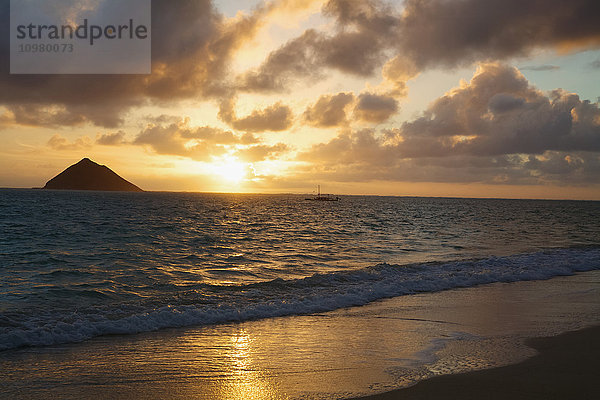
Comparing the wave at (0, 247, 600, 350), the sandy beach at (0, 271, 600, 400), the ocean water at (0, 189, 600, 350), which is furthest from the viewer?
the ocean water at (0, 189, 600, 350)

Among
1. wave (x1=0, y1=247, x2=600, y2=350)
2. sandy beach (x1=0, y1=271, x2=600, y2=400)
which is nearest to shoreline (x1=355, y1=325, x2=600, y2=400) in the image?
sandy beach (x1=0, y1=271, x2=600, y2=400)

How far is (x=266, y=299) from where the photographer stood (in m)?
14.5

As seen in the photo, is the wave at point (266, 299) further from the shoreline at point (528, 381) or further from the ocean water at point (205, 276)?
the shoreline at point (528, 381)

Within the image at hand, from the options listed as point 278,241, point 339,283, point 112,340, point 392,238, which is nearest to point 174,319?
point 112,340

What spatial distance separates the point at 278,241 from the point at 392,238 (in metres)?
10.9

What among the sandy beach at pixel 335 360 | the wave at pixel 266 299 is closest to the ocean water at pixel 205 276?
the wave at pixel 266 299

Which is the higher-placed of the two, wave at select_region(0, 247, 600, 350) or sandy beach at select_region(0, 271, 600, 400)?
sandy beach at select_region(0, 271, 600, 400)

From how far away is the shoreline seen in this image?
6.50 meters

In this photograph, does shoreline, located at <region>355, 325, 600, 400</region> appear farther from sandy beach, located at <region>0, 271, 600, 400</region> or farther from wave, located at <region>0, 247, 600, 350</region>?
wave, located at <region>0, 247, 600, 350</region>

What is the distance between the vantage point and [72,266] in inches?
856

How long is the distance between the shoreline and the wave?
6.37 metres

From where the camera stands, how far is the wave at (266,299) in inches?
415

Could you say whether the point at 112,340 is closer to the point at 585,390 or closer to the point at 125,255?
the point at 585,390

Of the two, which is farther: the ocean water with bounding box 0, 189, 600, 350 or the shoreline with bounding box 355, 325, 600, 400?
the ocean water with bounding box 0, 189, 600, 350
